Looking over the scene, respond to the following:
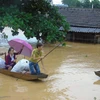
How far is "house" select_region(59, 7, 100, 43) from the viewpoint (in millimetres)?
23536

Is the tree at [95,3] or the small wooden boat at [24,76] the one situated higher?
the tree at [95,3]

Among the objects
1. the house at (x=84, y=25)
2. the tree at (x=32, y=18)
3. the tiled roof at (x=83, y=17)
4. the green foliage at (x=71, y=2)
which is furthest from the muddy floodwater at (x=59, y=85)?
the green foliage at (x=71, y=2)

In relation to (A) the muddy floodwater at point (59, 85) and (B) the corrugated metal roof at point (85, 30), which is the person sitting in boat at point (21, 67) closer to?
(A) the muddy floodwater at point (59, 85)

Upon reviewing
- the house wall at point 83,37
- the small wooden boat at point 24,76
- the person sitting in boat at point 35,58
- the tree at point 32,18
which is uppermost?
the tree at point 32,18

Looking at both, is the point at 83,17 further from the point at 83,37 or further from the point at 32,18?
the point at 32,18

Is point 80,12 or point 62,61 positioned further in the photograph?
point 80,12

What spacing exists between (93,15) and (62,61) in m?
10.9

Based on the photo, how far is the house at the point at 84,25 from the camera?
23.5 metres

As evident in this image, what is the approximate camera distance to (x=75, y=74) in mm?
11562

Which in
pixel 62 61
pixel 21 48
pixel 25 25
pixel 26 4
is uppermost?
pixel 26 4

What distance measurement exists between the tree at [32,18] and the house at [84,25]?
57.0ft

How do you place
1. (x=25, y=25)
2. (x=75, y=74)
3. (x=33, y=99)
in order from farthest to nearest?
(x=75, y=74), (x=33, y=99), (x=25, y=25)

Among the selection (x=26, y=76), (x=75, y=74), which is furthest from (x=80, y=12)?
(x=26, y=76)

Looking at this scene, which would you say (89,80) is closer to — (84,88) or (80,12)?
(84,88)
